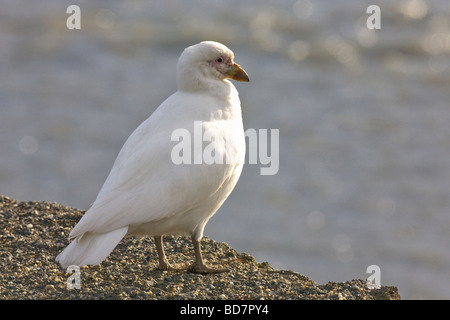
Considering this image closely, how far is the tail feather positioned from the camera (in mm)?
6258

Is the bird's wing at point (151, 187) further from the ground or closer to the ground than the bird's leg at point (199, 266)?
further from the ground

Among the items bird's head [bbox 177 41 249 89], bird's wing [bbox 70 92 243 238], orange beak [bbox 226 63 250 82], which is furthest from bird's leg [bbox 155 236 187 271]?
orange beak [bbox 226 63 250 82]

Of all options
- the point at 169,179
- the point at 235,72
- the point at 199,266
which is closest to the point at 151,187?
the point at 169,179

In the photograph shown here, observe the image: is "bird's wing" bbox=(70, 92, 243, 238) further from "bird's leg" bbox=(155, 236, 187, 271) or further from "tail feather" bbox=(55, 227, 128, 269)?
"bird's leg" bbox=(155, 236, 187, 271)

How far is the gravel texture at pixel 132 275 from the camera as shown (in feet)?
20.4

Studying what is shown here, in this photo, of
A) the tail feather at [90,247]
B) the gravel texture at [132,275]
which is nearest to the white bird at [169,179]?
the tail feather at [90,247]

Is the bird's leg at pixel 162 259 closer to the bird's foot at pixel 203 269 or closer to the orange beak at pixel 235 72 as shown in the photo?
the bird's foot at pixel 203 269

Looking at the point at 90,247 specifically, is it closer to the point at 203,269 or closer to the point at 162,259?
the point at 162,259

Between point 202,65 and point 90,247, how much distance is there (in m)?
1.96

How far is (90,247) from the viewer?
6.35 meters

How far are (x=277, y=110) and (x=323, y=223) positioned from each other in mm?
3200

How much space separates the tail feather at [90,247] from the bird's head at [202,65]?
1545 millimetres
